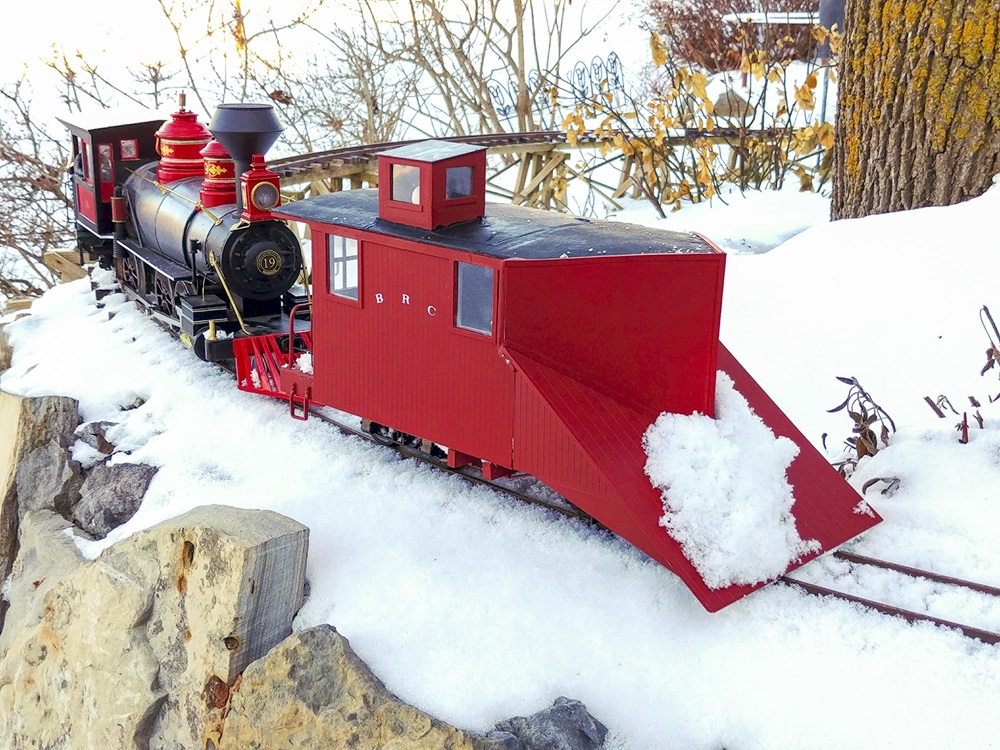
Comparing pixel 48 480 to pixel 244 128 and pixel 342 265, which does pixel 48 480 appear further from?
pixel 342 265

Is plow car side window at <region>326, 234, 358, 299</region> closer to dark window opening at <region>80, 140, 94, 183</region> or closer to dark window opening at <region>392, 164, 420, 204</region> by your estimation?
dark window opening at <region>392, 164, 420, 204</region>

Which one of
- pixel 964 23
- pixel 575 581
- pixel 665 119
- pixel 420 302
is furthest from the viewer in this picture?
pixel 665 119

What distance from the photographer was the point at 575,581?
17.5 feet

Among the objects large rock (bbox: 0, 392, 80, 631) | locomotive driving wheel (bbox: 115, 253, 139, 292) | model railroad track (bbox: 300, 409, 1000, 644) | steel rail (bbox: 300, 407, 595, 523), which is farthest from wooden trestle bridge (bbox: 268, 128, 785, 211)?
model railroad track (bbox: 300, 409, 1000, 644)

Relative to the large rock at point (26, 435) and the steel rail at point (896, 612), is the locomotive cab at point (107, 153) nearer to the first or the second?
the large rock at point (26, 435)

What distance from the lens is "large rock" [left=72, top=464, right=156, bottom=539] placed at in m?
6.93

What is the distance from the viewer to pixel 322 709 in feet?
15.5

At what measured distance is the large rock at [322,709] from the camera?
4.49 meters

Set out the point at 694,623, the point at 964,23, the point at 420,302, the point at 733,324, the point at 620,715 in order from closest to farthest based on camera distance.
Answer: the point at 620,715
the point at 694,623
the point at 420,302
the point at 964,23
the point at 733,324

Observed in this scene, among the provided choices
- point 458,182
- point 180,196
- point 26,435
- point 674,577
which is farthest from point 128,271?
point 674,577

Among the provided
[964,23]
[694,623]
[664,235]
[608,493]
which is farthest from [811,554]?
[964,23]

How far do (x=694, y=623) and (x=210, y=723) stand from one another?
8.51 feet

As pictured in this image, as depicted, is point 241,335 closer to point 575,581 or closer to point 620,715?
point 575,581

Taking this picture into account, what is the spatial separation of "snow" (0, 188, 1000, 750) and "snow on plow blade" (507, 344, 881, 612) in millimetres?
179
